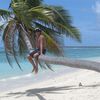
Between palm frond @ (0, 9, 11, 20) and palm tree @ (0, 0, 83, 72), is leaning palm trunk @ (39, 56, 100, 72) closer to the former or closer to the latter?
palm tree @ (0, 0, 83, 72)

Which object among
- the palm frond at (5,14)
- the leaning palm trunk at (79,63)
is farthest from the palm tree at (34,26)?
the leaning palm trunk at (79,63)

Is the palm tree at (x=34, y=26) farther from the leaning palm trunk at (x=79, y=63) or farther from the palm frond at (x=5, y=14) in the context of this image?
the leaning palm trunk at (x=79, y=63)

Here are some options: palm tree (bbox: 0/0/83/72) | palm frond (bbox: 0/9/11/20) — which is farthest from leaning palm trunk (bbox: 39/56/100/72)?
palm frond (bbox: 0/9/11/20)

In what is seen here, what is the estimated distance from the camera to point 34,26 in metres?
12.5

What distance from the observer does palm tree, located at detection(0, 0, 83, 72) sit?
12.1 m

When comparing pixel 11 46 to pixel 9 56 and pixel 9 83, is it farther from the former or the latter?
pixel 9 83

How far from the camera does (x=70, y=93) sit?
11.4 meters

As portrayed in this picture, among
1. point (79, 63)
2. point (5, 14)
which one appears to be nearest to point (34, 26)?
point (5, 14)

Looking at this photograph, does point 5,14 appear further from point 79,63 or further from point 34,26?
point 79,63

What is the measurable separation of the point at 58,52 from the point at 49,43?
19.8 inches

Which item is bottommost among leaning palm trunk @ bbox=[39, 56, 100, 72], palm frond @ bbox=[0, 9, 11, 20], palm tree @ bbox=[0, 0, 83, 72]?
leaning palm trunk @ bbox=[39, 56, 100, 72]


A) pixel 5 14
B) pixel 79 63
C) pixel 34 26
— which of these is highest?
pixel 5 14

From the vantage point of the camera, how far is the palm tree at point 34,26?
12.1m

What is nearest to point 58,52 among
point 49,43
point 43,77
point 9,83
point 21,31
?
point 49,43
